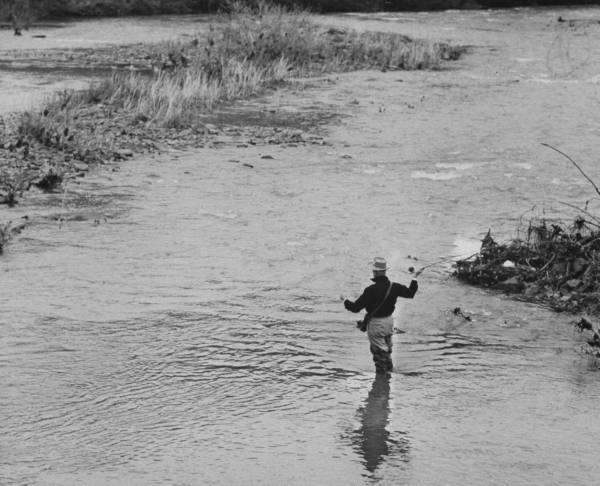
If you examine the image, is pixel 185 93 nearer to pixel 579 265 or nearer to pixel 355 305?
pixel 579 265

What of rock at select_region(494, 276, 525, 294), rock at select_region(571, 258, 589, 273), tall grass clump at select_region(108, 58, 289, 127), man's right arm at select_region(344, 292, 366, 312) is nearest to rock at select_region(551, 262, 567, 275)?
rock at select_region(571, 258, 589, 273)

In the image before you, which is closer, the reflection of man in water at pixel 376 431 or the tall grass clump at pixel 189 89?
the reflection of man in water at pixel 376 431

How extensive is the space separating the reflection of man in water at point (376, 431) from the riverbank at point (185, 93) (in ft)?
25.8

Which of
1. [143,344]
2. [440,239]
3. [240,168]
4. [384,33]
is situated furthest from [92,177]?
[384,33]

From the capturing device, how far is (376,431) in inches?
A: 332

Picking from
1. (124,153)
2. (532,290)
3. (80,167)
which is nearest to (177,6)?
(124,153)

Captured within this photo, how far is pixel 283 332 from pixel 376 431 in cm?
240

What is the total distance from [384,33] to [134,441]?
2744cm

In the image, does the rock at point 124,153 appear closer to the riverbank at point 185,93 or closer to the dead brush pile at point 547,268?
the riverbank at point 185,93

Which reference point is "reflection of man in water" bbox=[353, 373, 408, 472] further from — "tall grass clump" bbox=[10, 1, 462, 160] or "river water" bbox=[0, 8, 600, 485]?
"tall grass clump" bbox=[10, 1, 462, 160]

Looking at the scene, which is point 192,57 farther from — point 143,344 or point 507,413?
point 507,413

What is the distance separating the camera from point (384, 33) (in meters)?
34.0

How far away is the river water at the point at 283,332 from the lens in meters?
7.99

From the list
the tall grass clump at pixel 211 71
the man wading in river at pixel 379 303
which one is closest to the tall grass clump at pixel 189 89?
the tall grass clump at pixel 211 71
